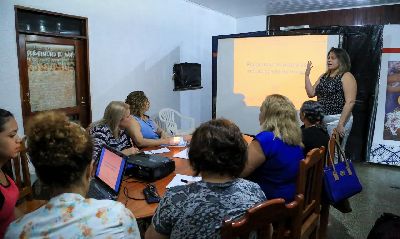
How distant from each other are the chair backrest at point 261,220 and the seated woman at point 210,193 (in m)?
0.08

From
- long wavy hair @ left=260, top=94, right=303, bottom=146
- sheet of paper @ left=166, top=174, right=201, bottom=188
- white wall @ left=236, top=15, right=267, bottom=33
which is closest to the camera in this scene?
long wavy hair @ left=260, top=94, right=303, bottom=146

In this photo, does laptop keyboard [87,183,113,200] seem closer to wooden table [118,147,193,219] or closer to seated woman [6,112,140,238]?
wooden table [118,147,193,219]

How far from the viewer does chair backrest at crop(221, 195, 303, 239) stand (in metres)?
0.94

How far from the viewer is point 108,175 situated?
5.79 ft

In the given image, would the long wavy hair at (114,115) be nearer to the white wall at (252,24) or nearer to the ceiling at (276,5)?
the ceiling at (276,5)

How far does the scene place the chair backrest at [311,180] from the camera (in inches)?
63.2

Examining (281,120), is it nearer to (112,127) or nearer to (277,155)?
(277,155)

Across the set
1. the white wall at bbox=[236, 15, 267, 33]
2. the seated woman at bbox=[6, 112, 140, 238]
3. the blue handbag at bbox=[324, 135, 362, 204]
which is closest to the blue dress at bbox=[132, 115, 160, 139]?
the blue handbag at bbox=[324, 135, 362, 204]

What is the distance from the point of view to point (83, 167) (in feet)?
3.19

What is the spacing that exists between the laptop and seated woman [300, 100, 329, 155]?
119 cm

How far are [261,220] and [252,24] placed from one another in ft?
20.2

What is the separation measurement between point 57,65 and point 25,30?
496 millimetres

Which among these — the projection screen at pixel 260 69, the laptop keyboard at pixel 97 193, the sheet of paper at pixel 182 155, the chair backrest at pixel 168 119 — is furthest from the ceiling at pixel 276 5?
the laptop keyboard at pixel 97 193

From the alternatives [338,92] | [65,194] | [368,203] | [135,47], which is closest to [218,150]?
[65,194]
